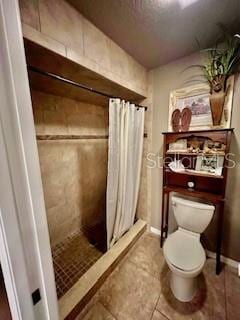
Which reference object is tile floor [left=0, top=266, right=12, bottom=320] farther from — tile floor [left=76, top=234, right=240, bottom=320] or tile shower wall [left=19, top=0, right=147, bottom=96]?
tile shower wall [left=19, top=0, right=147, bottom=96]

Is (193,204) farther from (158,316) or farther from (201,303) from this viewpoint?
Answer: (158,316)

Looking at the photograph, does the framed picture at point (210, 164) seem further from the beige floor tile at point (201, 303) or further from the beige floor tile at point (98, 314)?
the beige floor tile at point (98, 314)

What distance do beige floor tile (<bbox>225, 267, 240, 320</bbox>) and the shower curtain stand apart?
3.72ft

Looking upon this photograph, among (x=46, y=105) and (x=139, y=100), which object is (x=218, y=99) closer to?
(x=139, y=100)

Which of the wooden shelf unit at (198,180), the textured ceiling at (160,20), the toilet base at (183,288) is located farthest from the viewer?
the wooden shelf unit at (198,180)

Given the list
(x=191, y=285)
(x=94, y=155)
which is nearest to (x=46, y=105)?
(x=94, y=155)

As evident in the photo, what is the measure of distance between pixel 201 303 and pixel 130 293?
621mm

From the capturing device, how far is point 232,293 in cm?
137

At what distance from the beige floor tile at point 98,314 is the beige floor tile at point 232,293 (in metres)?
0.97

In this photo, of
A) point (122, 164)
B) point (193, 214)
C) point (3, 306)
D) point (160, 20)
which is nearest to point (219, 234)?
point (193, 214)

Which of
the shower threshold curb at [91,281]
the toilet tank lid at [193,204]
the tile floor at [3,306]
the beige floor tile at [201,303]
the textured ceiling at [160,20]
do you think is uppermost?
the textured ceiling at [160,20]

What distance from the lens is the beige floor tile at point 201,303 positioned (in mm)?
1212

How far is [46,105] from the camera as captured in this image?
1.65m

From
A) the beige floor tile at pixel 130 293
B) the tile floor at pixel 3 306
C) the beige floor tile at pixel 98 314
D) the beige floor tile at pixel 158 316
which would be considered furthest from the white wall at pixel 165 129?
the tile floor at pixel 3 306
